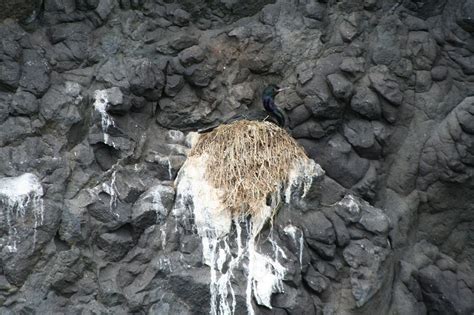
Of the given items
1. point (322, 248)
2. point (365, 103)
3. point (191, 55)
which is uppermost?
point (191, 55)

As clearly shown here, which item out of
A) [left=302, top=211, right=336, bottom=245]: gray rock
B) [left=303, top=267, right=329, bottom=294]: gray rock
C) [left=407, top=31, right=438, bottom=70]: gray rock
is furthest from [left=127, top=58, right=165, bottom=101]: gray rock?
[left=407, top=31, right=438, bottom=70]: gray rock

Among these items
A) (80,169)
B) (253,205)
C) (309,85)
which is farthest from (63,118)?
(309,85)

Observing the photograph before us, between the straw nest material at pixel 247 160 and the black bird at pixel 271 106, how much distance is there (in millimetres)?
198

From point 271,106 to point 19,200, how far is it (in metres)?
2.46

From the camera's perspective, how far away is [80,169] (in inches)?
236

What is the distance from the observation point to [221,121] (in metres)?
6.81

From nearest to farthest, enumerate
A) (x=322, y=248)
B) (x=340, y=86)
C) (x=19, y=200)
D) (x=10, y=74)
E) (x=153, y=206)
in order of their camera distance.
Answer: (x=19, y=200), (x=10, y=74), (x=153, y=206), (x=322, y=248), (x=340, y=86)

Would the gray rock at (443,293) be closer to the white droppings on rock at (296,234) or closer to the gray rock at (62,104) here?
the white droppings on rock at (296,234)

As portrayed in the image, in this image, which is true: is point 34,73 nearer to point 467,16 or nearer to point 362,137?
point 362,137

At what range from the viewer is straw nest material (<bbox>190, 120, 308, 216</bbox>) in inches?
235

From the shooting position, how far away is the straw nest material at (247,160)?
5973 mm

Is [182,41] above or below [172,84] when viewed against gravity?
above

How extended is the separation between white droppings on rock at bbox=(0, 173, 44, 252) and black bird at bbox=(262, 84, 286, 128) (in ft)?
7.33

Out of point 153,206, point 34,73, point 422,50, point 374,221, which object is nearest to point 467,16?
point 422,50
